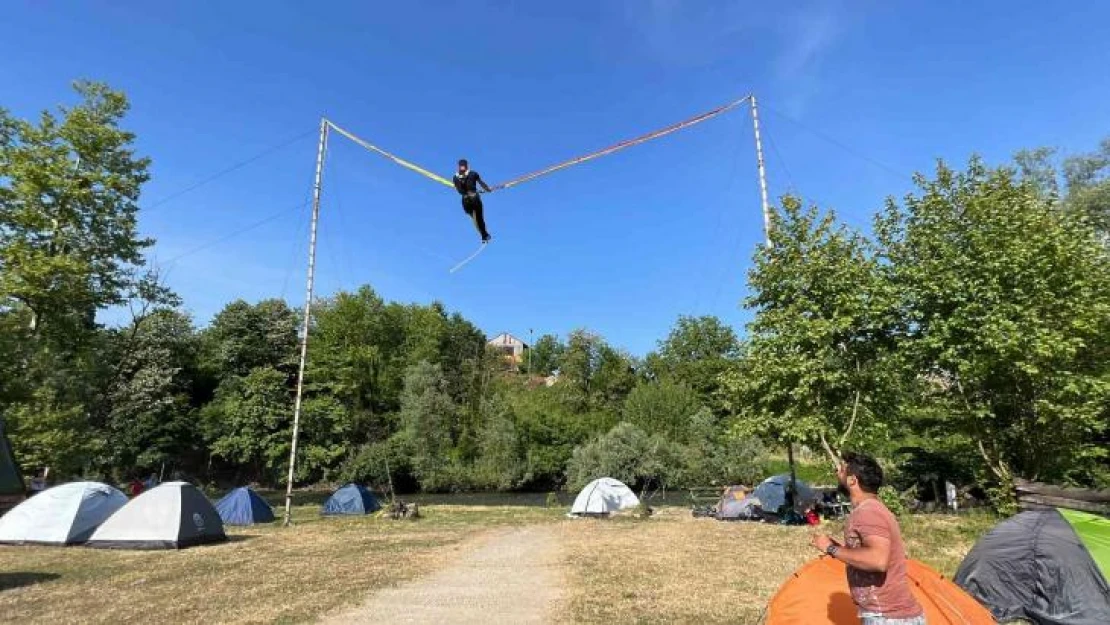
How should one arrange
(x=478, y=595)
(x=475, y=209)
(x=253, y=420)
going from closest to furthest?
(x=478, y=595), (x=475, y=209), (x=253, y=420)

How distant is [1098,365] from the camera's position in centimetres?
1487

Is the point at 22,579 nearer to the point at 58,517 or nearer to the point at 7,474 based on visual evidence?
the point at 7,474

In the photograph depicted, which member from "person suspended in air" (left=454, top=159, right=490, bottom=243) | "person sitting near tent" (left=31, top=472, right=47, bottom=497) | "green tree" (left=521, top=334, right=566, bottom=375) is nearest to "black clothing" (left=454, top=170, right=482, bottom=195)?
"person suspended in air" (left=454, top=159, right=490, bottom=243)

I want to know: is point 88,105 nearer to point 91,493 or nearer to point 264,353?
point 91,493

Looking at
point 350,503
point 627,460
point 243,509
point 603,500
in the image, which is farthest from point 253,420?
point 603,500

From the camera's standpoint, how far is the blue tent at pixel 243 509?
21625mm

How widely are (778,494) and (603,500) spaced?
6110 mm

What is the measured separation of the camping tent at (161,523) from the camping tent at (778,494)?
659 inches

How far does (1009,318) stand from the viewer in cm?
1448

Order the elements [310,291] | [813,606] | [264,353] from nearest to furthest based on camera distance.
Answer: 1. [813,606]
2. [310,291]
3. [264,353]

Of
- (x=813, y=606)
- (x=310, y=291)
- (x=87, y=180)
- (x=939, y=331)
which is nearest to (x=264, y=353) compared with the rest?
(x=87, y=180)

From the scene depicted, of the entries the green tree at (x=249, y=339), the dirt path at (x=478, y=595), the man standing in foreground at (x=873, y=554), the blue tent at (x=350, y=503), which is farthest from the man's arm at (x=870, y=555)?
the green tree at (x=249, y=339)

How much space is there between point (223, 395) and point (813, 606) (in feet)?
161

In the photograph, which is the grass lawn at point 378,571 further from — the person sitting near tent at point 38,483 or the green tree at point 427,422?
the green tree at point 427,422
